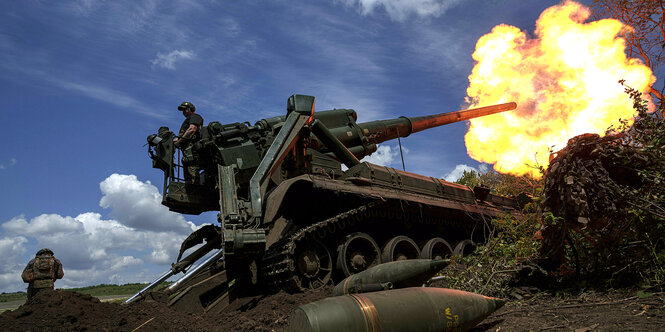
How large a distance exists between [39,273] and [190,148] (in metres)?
4.23

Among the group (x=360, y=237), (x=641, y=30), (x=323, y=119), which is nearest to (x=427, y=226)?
(x=360, y=237)

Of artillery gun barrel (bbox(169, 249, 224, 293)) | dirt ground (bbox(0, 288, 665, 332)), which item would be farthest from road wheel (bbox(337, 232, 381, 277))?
artillery gun barrel (bbox(169, 249, 224, 293))

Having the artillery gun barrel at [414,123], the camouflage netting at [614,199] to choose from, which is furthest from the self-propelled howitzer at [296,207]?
the camouflage netting at [614,199]

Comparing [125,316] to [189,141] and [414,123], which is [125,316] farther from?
[414,123]

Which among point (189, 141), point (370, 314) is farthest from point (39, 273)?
point (370, 314)

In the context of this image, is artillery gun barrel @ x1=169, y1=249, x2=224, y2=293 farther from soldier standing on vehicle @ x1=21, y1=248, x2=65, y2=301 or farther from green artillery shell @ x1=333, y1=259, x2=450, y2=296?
green artillery shell @ x1=333, y1=259, x2=450, y2=296

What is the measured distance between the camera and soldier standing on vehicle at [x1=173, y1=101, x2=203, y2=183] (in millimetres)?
11430

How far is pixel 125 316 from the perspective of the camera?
7.63m

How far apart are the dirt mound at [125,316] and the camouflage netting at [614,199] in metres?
4.48

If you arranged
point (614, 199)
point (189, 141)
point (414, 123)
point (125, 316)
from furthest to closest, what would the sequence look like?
point (414, 123) → point (189, 141) → point (125, 316) → point (614, 199)

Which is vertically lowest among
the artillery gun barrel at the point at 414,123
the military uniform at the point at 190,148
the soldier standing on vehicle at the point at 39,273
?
the soldier standing on vehicle at the point at 39,273

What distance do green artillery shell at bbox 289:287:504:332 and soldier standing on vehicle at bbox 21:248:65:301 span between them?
25.3 ft

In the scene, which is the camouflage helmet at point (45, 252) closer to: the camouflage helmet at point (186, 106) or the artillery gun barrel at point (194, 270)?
the artillery gun barrel at point (194, 270)

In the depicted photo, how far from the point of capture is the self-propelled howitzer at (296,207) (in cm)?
904
